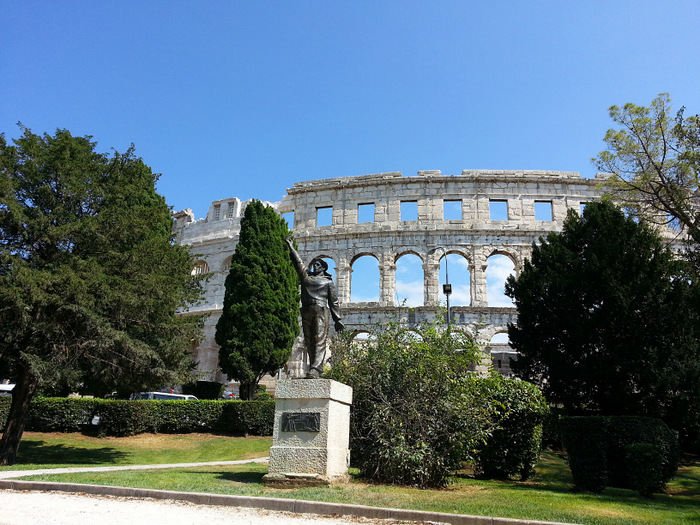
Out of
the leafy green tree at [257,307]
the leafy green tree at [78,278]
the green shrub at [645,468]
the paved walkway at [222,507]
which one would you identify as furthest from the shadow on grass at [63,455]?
the green shrub at [645,468]

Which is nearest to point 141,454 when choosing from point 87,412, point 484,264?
point 87,412

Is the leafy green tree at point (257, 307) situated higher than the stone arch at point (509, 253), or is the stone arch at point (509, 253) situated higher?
the stone arch at point (509, 253)

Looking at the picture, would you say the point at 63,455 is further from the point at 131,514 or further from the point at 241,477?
the point at 131,514

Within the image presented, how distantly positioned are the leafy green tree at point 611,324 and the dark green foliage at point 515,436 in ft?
15.6

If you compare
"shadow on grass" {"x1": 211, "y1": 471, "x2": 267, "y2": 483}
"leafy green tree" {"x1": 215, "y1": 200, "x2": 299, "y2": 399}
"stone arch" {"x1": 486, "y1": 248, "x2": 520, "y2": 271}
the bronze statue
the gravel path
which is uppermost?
"stone arch" {"x1": 486, "y1": 248, "x2": 520, "y2": 271}

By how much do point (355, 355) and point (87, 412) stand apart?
13.0m

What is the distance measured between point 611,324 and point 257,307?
15.0 meters

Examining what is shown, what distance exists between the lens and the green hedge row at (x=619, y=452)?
31.1 ft

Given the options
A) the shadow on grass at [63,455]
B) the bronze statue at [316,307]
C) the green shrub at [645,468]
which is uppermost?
the bronze statue at [316,307]

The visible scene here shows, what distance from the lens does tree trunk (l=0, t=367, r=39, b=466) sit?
13322 millimetres

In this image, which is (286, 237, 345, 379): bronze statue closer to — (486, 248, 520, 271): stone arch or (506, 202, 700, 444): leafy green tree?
(506, 202, 700, 444): leafy green tree

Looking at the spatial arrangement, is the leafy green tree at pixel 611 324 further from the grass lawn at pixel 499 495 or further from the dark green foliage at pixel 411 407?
the dark green foliage at pixel 411 407

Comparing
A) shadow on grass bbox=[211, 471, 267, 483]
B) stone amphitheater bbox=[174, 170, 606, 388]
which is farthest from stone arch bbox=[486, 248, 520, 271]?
shadow on grass bbox=[211, 471, 267, 483]

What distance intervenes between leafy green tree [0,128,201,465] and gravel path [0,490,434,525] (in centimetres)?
626
